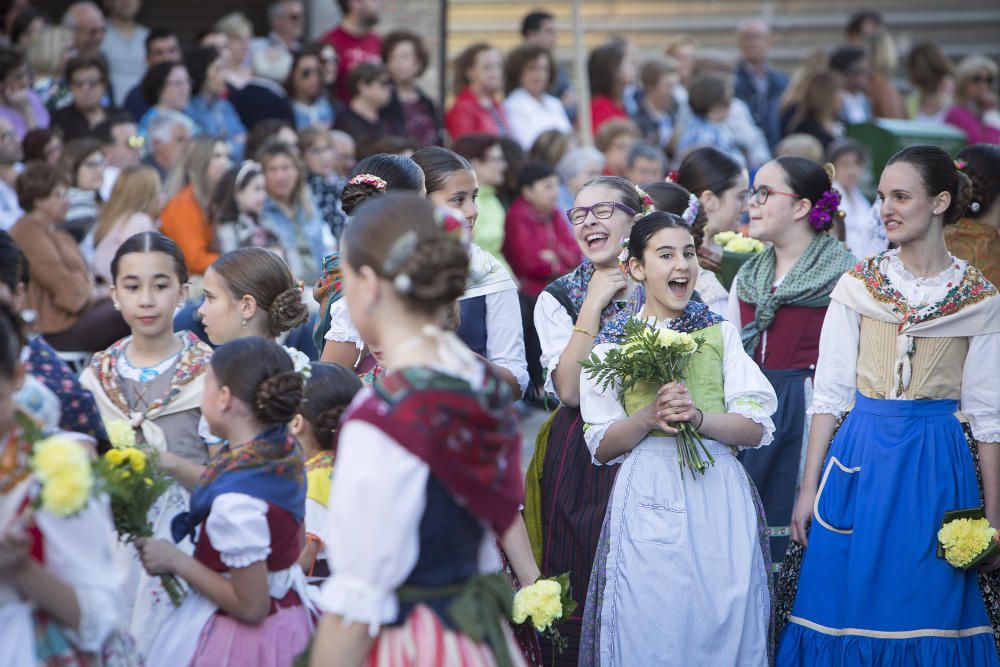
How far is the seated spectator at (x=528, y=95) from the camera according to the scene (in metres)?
11.2

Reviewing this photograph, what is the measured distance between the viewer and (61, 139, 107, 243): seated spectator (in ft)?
28.6

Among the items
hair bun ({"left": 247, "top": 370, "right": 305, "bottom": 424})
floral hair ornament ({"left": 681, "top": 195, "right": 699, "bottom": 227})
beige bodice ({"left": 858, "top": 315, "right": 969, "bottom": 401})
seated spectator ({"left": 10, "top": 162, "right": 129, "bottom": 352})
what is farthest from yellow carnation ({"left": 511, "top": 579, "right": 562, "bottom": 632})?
seated spectator ({"left": 10, "top": 162, "right": 129, "bottom": 352})

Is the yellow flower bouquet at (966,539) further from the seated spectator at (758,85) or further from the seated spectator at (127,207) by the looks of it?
the seated spectator at (758,85)

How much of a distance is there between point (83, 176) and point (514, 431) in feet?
22.0

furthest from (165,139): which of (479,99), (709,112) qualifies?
(709,112)

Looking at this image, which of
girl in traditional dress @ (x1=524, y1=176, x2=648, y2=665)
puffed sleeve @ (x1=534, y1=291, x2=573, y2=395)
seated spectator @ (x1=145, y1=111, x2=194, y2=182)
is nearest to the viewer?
girl in traditional dress @ (x1=524, y1=176, x2=648, y2=665)

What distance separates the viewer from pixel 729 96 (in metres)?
11.0

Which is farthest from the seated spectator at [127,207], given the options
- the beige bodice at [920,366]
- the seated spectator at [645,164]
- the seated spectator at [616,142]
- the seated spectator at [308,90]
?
the beige bodice at [920,366]

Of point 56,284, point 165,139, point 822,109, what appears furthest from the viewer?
point 822,109

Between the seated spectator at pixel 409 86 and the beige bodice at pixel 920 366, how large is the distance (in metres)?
6.76

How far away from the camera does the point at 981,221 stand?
18.2 feet

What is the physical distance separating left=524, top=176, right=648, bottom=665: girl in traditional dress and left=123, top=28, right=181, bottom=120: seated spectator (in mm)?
6080

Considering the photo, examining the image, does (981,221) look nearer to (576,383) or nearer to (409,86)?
(576,383)

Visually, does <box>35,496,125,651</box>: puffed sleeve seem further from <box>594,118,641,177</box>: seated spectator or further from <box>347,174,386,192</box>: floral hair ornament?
<box>594,118,641,177</box>: seated spectator
